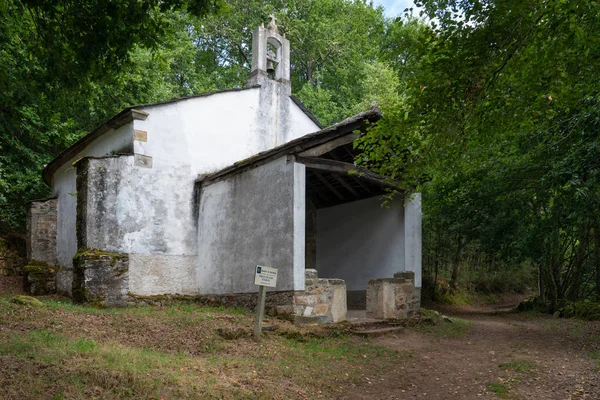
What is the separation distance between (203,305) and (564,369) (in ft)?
24.1

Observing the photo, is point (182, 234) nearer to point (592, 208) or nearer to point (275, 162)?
point (275, 162)

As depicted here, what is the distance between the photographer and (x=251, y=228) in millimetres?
10297

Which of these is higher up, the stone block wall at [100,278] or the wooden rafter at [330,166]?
the wooden rafter at [330,166]

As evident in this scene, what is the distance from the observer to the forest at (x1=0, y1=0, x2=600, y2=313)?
17.9ft

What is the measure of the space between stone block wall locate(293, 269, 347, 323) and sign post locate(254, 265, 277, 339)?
105 cm

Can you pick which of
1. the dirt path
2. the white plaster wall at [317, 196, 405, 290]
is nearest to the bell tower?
the white plaster wall at [317, 196, 405, 290]

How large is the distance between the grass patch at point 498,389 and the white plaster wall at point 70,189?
29.4 ft

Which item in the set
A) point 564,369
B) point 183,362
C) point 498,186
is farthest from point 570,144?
point 183,362

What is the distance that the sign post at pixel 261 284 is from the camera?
7.90m

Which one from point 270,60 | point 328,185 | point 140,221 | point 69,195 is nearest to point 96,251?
point 140,221

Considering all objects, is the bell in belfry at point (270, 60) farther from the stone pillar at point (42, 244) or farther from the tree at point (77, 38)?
the stone pillar at point (42, 244)

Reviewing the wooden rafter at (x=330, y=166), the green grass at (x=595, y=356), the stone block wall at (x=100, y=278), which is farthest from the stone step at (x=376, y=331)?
the stone block wall at (x=100, y=278)

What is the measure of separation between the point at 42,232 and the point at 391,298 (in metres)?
10.7

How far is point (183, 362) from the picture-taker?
595cm
